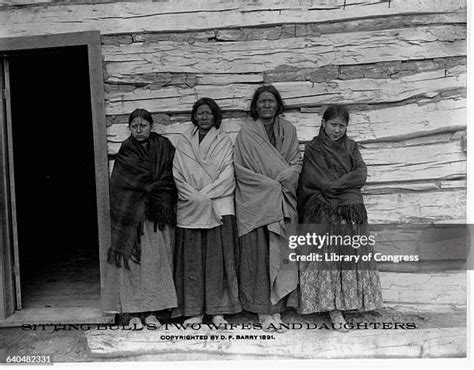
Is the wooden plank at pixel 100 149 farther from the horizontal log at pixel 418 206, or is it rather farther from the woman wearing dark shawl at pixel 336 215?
the horizontal log at pixel 418 206

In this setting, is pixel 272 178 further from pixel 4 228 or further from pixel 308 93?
pixel 4 228

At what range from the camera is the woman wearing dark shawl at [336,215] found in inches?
95.7

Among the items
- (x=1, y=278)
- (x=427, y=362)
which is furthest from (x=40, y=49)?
(x=427, y=362)

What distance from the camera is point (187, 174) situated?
8.07ft

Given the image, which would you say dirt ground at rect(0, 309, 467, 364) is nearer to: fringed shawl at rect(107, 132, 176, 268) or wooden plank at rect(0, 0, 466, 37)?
fringed shawl at rect(107, 132, 176, 268)

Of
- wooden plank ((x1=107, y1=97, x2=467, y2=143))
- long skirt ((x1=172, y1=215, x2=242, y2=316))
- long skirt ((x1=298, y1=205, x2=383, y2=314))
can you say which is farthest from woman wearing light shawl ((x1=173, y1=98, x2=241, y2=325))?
long skirt ((x1=298, y1=205, x2=383, y2=314))

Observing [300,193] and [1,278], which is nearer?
[300,193]

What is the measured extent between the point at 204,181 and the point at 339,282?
84cm

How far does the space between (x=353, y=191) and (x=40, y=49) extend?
1.78 metres

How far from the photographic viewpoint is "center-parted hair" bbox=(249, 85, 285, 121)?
2469 millimetres

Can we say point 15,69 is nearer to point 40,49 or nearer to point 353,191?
point 40,49

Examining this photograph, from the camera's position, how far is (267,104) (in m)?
2.47

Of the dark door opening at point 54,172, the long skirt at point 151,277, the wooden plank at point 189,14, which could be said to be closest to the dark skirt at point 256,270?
the long skirt at point 151,277

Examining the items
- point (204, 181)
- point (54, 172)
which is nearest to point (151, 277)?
point (204, 181)
